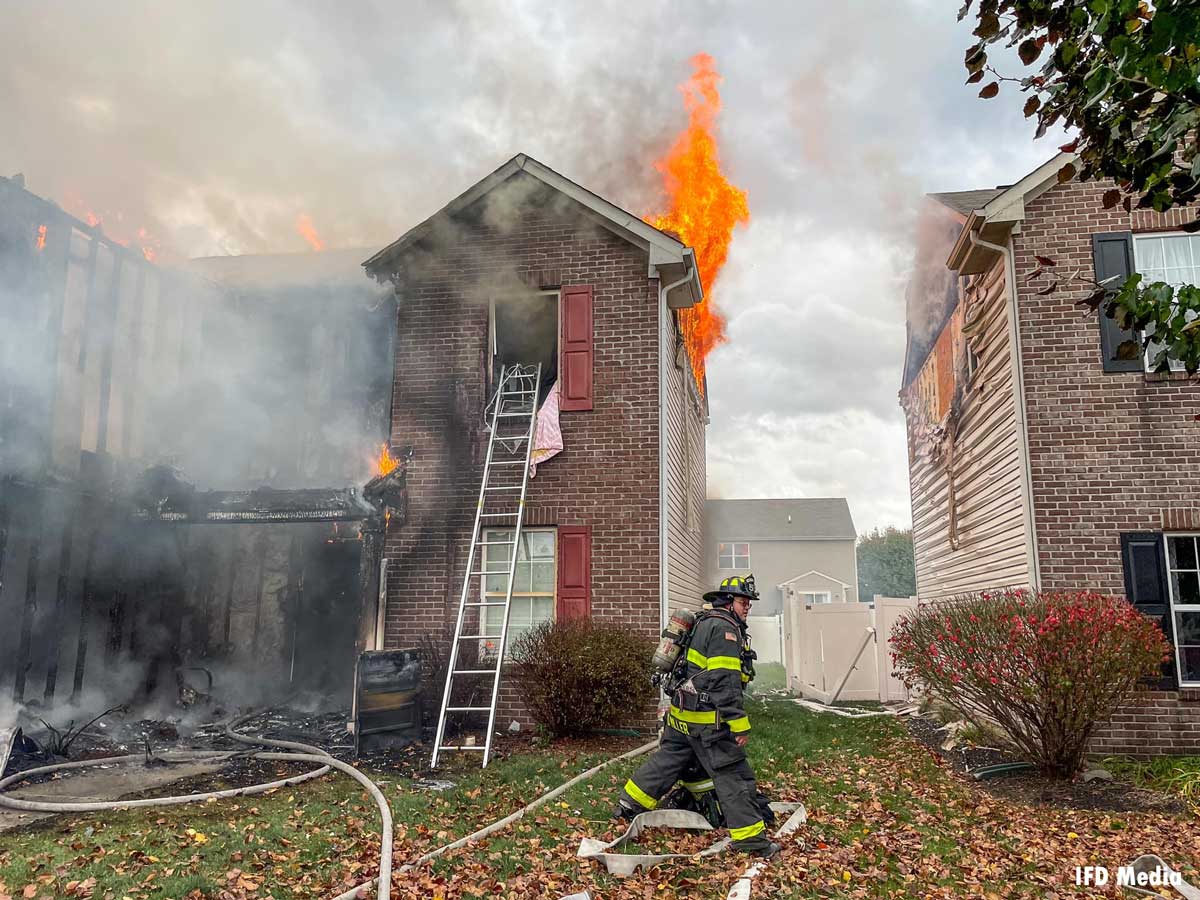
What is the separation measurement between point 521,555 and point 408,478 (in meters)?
1.85

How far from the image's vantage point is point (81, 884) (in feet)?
15.7

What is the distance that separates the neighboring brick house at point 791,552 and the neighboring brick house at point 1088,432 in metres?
28.7

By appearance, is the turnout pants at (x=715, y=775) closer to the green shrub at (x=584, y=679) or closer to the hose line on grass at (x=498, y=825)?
the hose line on grass at (x=498, y=825)

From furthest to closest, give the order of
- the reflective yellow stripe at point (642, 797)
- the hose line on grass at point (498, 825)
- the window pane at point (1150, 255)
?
the window pane at point (1150, 255), the reflective yellow stripe at point (642, 797), the hose line on grass at point (498, 825)

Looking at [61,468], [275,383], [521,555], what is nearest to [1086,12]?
[521,555]

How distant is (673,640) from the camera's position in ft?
20.7

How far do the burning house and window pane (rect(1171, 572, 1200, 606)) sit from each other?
9043 millimetres

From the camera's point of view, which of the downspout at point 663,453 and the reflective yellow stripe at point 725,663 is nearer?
the reflective yellow stripe at point 725,663

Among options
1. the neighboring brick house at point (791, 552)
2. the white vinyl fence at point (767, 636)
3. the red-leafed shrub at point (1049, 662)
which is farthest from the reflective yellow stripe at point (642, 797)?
the neighboring brick house at point (791, 552)

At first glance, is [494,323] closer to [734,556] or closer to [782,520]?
[734,556]

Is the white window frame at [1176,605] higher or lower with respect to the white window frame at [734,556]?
lower

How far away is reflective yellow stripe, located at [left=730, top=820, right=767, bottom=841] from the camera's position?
5.34 meters

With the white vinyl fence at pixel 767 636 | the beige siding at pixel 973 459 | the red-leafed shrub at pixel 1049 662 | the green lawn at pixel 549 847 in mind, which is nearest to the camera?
the green lawn at pixel 549 847

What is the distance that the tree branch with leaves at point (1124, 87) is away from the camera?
331 cm
